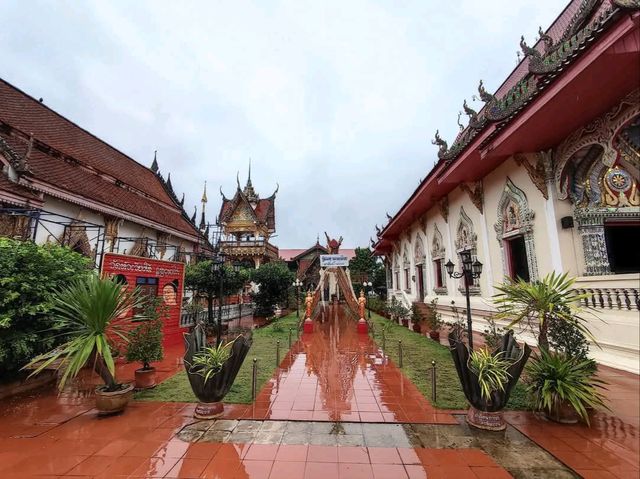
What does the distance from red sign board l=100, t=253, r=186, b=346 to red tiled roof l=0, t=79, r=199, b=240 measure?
3240 millimetres

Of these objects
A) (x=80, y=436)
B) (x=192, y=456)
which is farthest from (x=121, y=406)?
(x=192, y=456)

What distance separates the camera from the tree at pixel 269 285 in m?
15.1

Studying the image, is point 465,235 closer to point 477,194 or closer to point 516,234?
point 477,194

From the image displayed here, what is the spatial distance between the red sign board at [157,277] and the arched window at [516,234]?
7930 millimetres

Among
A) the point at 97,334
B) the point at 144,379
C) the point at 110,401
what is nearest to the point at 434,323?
the point at 144,379

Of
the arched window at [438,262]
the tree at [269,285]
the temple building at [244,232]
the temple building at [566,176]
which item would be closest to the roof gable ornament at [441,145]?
the temple building at [566,176]

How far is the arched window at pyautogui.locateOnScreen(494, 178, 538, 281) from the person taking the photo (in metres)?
5.93

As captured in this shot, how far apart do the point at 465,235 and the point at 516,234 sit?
2219 mm

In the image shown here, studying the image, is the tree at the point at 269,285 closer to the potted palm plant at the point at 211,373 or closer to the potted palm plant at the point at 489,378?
the potted palm plant at the point at 211,373

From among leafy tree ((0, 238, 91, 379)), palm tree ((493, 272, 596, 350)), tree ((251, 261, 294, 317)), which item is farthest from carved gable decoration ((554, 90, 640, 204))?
tree ((251, 261, 294, 317))

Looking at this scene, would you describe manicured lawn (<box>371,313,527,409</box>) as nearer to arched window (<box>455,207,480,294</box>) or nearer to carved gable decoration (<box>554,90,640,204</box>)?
arched window (<box>455,207,480,294</box>)

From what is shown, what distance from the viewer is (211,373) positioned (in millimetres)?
3764

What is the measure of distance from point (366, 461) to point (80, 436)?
309cm

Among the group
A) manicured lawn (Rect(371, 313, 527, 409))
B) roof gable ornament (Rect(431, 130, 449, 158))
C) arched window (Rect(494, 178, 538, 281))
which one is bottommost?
manicured lawn (Rect(371, 313, 527, 409))
